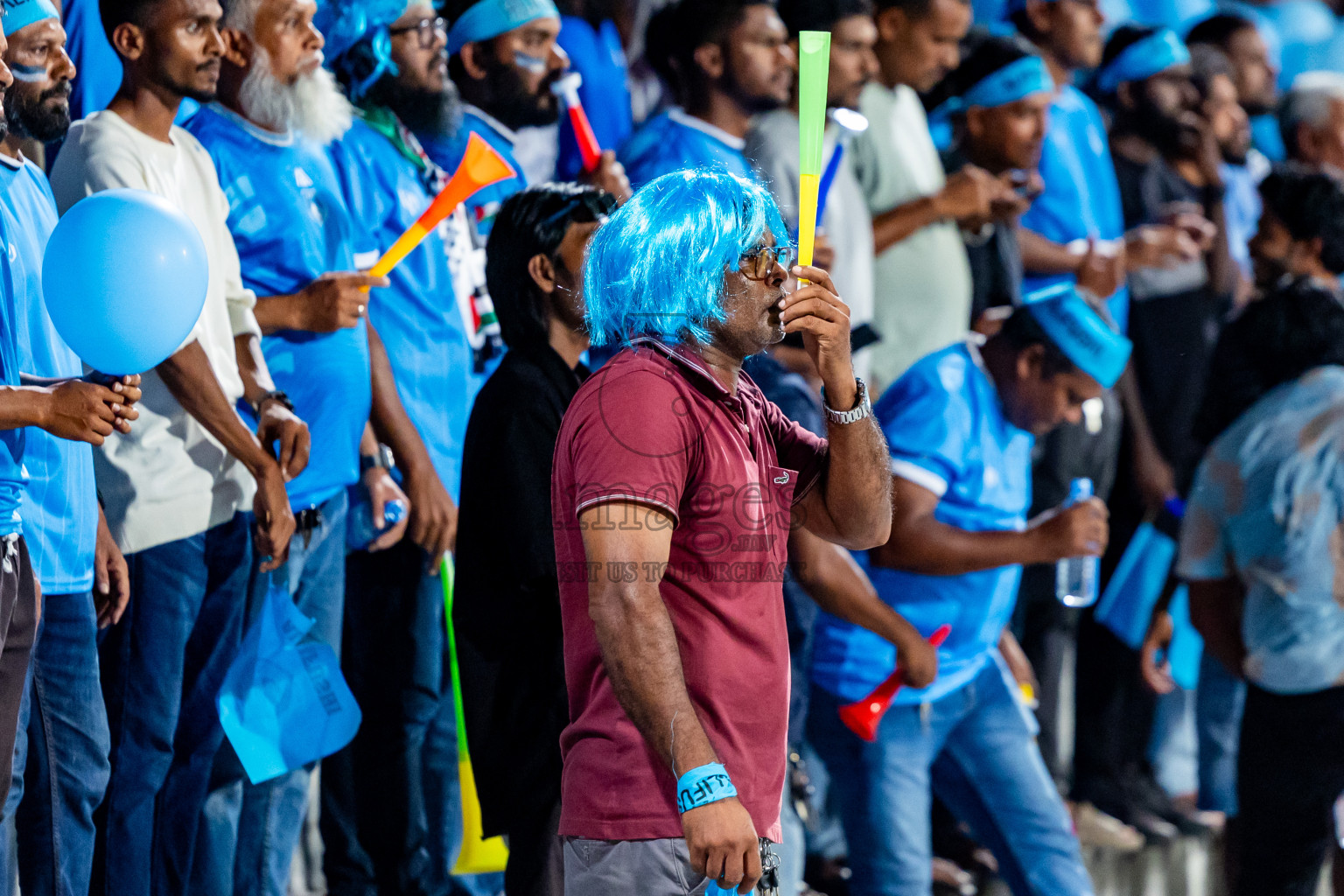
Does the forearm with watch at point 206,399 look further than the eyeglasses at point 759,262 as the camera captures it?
Yes

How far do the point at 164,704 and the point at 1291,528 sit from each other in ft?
8.25

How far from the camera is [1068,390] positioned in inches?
150

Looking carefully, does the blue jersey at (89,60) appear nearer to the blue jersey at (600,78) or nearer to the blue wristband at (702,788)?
the blue jersey at (600,78)

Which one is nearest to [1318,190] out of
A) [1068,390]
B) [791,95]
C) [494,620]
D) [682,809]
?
[1068,390]

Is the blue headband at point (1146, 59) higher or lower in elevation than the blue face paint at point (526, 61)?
higher

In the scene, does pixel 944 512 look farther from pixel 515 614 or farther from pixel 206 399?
pixel 206 399

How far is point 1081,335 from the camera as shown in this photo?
12.4 feet

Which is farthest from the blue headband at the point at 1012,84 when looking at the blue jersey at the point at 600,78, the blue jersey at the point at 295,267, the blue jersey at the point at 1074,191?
the blue jersey at the point at 295,267

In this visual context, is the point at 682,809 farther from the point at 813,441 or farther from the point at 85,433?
the point at 85,433

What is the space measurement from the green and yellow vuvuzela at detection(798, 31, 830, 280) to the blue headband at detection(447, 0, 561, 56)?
6.69 feet

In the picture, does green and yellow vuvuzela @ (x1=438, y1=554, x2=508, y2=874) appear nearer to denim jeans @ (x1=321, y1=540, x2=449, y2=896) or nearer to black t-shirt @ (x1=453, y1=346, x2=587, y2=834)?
denim jeans @ (x1=321, y1=540, x2=449, y2=896)

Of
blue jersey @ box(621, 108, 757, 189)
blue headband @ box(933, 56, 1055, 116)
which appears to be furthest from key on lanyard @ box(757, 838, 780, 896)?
blue headband @ box(933, 56, 1055, 116)

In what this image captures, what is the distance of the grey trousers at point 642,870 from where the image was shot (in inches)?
83.2

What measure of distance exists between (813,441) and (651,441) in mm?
448
